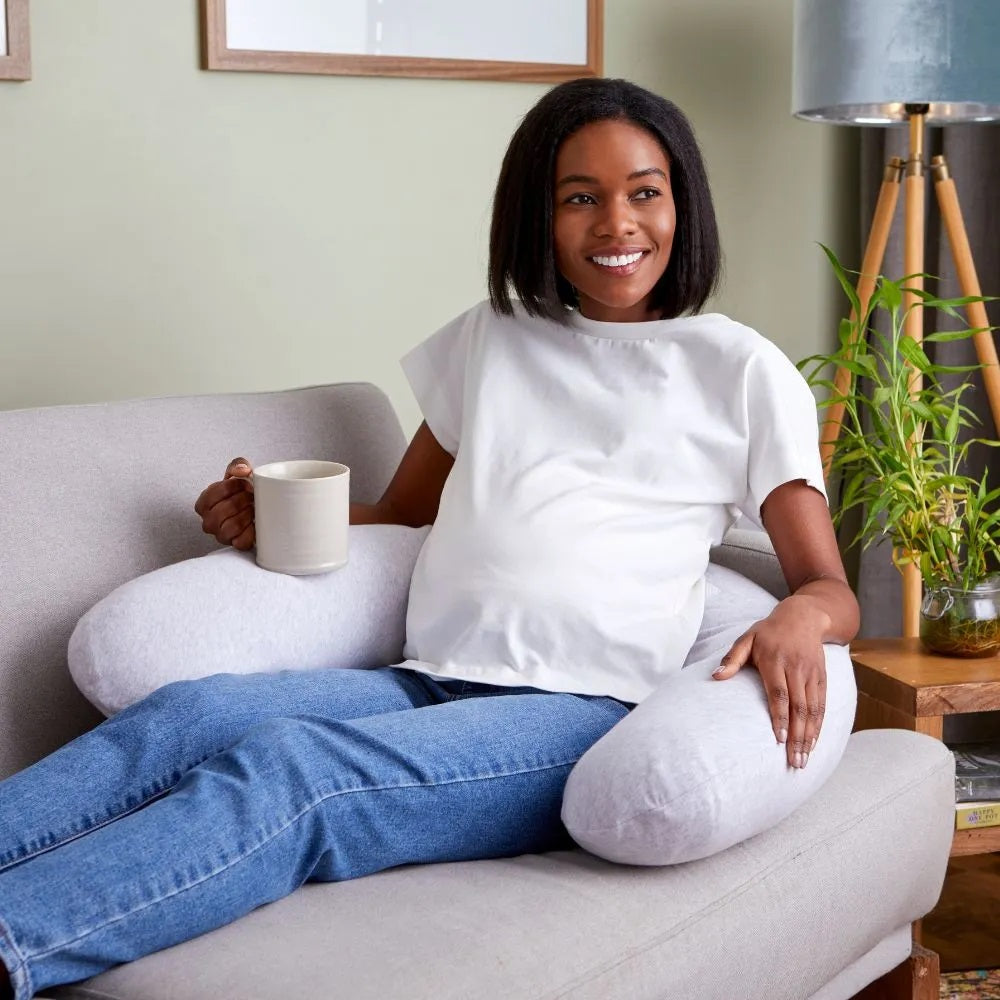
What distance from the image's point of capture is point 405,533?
1611 mm

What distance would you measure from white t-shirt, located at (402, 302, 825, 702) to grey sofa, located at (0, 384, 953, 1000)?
22cm

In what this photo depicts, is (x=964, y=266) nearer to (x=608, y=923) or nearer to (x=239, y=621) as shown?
(x=239, y=621)

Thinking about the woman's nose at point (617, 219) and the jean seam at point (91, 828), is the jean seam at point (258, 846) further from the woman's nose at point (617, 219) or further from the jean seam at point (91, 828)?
the woman's nose at point (617, 219)

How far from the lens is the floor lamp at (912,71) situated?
79.5 inches

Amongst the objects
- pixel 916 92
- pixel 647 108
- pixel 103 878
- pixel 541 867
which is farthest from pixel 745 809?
pixel 916 92

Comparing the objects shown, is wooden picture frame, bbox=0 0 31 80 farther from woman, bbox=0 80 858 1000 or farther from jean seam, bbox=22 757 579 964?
jean seam, bbox=22 757 579 964

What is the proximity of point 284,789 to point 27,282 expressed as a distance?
115 cm

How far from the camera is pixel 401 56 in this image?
7.14 feet

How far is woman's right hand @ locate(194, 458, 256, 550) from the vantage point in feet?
4.93

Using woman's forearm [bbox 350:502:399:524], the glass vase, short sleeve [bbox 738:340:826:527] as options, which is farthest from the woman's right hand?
the glass vase

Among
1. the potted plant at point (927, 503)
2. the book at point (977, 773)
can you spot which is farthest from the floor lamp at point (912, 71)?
the book at point (977, 773)

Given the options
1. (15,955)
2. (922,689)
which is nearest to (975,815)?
(922,689)

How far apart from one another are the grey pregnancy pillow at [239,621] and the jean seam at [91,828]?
171 mm

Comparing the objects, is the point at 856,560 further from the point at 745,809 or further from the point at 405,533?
the point at 745,809
